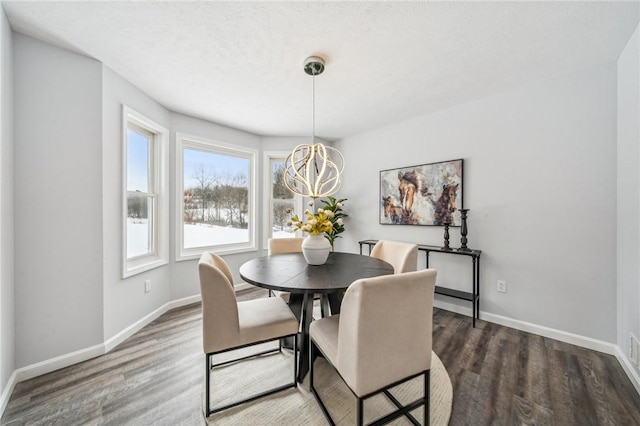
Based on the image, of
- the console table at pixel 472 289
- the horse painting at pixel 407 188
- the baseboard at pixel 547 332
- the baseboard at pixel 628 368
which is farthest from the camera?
the horse painting at pixel 407 188

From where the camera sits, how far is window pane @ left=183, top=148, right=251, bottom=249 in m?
3.38

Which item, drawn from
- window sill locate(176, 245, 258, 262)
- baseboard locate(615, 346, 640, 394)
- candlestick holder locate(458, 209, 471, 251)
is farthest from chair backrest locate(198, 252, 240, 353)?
baseboard locate(615, 346, 640, 394)

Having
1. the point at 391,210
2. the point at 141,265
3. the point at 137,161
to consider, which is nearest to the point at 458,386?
the point at 391,210

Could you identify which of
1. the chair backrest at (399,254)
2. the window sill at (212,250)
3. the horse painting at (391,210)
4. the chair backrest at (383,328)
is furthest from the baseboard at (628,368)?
the window sill at (212,250)

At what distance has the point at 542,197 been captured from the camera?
7.91 feet

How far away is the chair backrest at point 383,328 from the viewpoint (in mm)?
1144

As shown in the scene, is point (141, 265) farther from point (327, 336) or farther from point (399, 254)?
point (399, 254)

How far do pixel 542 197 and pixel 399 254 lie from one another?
4.91ft

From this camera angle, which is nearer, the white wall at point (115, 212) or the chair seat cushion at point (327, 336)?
the chair seat cushion at point (327, 336)

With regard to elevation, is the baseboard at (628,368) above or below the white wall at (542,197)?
below

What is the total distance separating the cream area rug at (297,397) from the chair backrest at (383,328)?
45cm

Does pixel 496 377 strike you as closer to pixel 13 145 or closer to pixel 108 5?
pixel 108 5

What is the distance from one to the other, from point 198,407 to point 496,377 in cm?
205

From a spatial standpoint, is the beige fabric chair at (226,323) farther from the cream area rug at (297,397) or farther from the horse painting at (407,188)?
the horse painting at (407,188)
